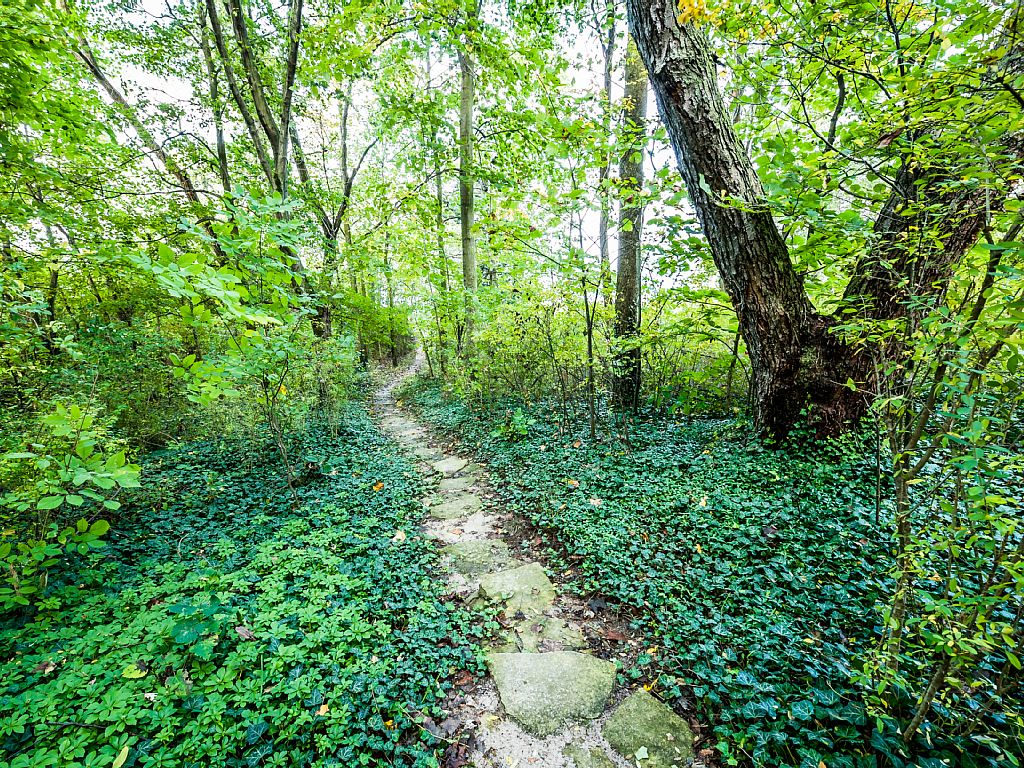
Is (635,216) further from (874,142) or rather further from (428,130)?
(428,130)

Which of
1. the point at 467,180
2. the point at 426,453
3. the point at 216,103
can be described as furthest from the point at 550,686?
the point at 216,103

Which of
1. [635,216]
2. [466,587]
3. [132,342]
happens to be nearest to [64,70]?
[132,342]

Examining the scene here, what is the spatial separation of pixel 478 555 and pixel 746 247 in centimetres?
385

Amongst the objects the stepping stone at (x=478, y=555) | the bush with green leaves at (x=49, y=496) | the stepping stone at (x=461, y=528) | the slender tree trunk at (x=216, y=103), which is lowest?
the stepping stone at (x=478, y=555)

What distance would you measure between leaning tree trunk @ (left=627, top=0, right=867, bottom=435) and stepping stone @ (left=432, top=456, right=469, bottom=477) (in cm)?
375

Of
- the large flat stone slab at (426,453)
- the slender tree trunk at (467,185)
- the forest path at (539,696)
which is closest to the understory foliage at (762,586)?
the forest path at (539,696)

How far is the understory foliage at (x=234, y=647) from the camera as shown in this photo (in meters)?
1.77

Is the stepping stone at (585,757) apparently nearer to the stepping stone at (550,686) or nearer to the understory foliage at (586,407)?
the stepping stone at (550,686)

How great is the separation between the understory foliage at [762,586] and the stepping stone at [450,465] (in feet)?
3.18

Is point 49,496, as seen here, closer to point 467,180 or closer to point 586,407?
point 586,407

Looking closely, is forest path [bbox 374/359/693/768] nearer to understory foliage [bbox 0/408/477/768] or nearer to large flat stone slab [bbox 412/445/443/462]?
understory foliage [bbox 0/408/477/768]

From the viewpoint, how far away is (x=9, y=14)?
2.95 meters

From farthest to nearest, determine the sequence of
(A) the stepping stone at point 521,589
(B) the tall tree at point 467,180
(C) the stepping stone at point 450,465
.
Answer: (B) the tall tree at point 467,180 → (C) the stepping stone at point 450,465 → (A) the stepping stone at point 521,589

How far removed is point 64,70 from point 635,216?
7677 millimetres
